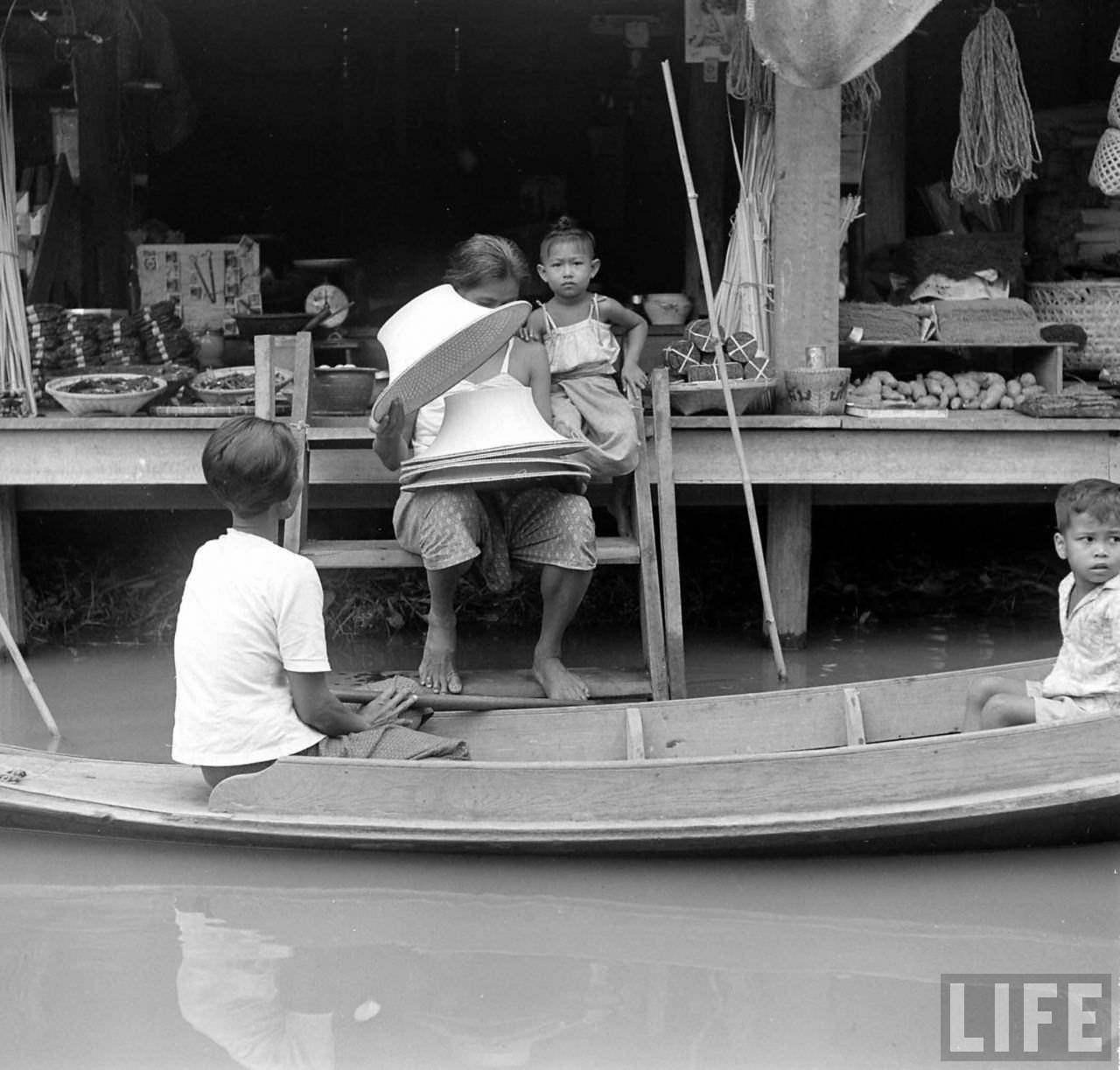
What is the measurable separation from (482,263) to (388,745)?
1.49m

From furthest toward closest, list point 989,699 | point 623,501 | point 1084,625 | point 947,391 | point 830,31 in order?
point 947,391, point 623,501, point 830,31, point 989,699, point 1084,625

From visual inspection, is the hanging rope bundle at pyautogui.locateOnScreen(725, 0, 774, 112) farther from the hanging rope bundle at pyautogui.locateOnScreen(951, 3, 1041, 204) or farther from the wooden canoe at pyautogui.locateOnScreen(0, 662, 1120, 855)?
the wooden canoe at pyautogui.locateOnScreen(0, 662, 1120, 855)

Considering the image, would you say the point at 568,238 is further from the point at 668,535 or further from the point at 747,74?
the point at 747,74

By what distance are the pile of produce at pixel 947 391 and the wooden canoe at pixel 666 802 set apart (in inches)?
91.3

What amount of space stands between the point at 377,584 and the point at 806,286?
217cm

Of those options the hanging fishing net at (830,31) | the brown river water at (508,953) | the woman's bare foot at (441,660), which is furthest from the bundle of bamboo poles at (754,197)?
the brown river water at (508,953)

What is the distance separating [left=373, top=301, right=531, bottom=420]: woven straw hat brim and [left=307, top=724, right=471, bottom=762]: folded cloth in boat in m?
1.04

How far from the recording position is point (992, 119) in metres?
6.03

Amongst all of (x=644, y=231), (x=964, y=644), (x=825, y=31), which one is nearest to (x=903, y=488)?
(x=964, y=644)

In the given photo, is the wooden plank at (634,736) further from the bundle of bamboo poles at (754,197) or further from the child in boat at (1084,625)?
the bundle of bamboo poles at (754,197)

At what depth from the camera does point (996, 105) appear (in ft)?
20.0

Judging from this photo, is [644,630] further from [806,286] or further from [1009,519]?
[1009,519]

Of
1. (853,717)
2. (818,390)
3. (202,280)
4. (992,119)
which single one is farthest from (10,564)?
(992,119)

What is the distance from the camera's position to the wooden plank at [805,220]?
17.3 ft
